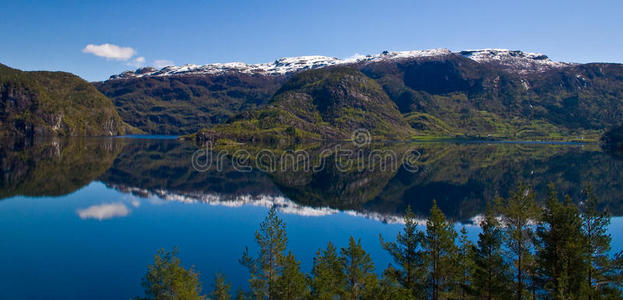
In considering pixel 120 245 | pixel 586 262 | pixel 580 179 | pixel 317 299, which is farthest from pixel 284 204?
pixel 580 179

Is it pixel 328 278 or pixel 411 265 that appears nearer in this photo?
pixel 328 278

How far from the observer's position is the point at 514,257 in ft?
117

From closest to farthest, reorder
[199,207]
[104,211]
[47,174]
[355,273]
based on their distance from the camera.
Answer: [355,273] < [104,211] < [199,207] < [47,174]

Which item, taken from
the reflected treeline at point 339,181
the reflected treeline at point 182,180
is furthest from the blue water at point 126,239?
the reflected treeline at point 182,180

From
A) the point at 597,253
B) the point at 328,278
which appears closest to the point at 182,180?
the point at 328,278

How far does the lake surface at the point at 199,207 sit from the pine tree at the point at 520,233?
20.3 metres

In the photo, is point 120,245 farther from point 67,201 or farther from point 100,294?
point 67,201

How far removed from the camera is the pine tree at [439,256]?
3416cm

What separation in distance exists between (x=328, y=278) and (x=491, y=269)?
51.8 ft

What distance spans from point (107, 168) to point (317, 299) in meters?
151

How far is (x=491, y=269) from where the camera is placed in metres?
33.9

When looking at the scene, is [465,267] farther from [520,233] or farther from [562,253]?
[562,253]

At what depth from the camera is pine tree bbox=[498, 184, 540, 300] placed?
34.3 metres

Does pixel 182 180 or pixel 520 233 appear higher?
pixel 520 233
